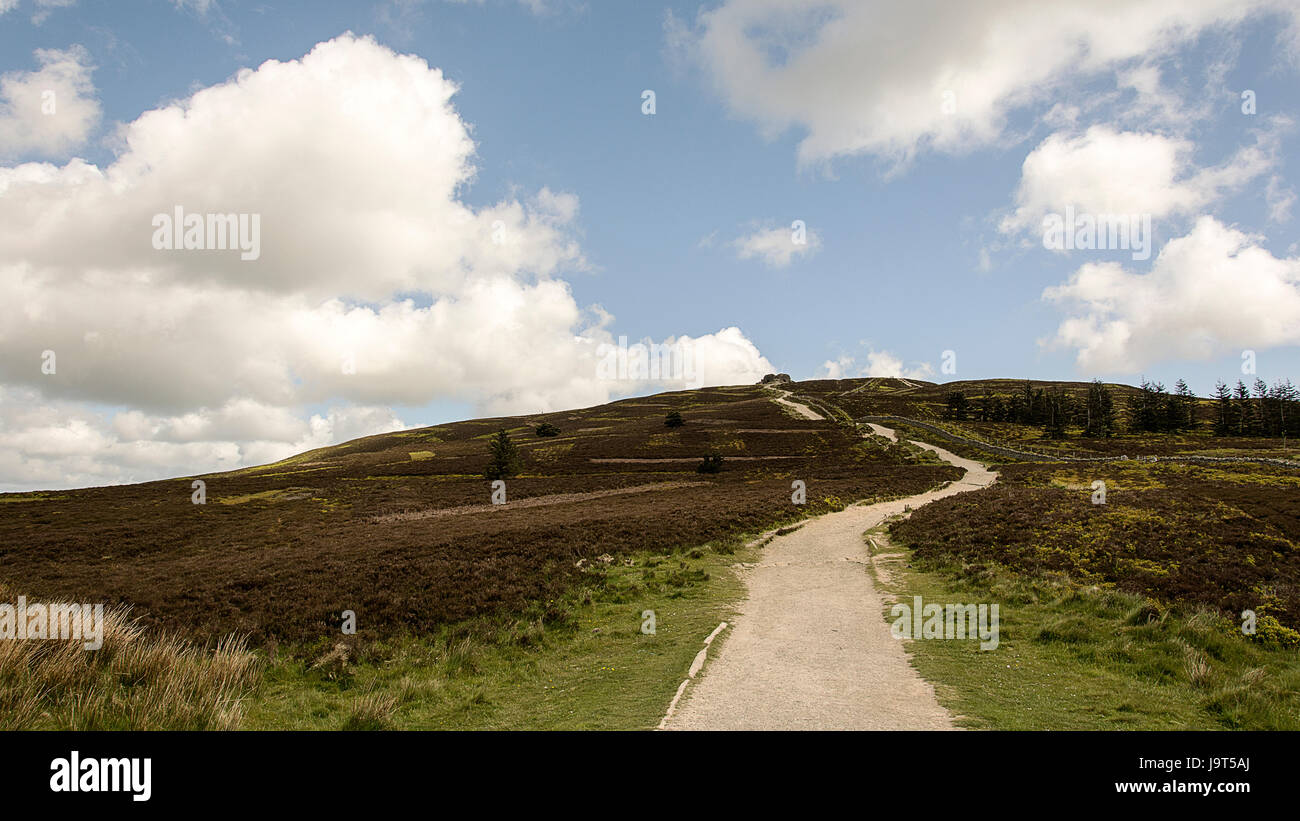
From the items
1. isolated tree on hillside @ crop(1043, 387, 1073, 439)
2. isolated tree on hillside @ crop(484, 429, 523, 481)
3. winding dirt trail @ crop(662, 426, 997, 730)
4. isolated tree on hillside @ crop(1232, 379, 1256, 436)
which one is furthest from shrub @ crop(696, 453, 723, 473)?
isolated tree on hillside @ crop(1232, 379, 1256, 436)

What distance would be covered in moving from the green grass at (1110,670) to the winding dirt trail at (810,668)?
0.69 meters

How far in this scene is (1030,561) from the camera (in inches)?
741

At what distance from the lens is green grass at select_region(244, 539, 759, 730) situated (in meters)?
9.19

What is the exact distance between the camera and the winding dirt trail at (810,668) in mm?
8188

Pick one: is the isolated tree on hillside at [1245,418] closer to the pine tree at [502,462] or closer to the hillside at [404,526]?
the hillside at [404,526]

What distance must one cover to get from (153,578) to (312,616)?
12703 millimetres

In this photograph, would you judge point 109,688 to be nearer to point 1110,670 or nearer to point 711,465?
point 1110,670

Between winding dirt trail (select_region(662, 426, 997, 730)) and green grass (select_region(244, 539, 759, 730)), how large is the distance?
78cm

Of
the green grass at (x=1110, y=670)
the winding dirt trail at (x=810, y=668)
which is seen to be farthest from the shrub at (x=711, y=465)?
the green grass at (x=1110, y=670)

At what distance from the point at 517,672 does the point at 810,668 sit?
6.12 metres

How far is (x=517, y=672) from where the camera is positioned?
11836mm

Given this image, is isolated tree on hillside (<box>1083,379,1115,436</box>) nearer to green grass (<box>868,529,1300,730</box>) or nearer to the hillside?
the hillside
